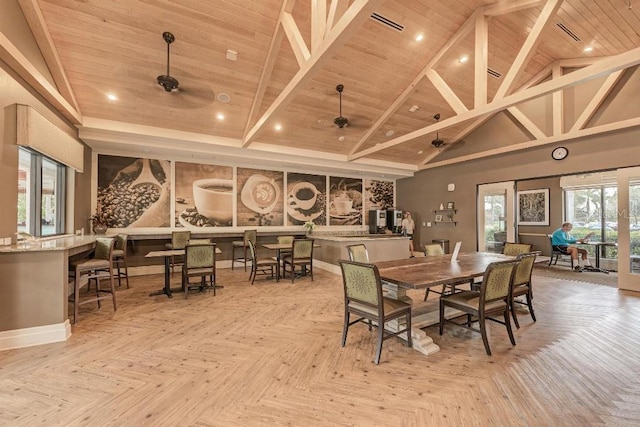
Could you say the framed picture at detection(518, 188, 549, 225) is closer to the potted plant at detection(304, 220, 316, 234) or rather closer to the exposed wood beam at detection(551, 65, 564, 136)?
the exposed wood beam at detection(551, 65, 564, 136)

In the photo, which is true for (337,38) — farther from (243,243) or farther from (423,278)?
(243,243)

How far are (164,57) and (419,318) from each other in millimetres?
5247

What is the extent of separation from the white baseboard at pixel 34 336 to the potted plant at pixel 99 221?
10.2 ft

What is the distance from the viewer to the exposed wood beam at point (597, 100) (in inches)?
199

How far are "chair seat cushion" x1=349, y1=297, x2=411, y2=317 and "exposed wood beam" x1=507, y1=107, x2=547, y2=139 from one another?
19.4 ft

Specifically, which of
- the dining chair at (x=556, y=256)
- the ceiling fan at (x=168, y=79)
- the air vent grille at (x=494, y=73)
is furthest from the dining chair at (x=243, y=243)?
the dining chair at (x=556, y=256)

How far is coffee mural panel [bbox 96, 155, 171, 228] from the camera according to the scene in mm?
5965

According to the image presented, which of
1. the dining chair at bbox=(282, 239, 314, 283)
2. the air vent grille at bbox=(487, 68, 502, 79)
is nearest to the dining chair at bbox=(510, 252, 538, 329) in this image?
the dining chair at bbox=(282, 239, 314, 283)

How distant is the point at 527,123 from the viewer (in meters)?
6.32

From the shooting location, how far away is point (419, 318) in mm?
3293

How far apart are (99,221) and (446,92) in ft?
24.2

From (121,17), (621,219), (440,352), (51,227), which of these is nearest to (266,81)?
(121,17)

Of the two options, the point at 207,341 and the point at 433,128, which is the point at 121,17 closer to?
the point at 207,341

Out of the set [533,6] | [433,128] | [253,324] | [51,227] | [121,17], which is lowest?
[253,324]
